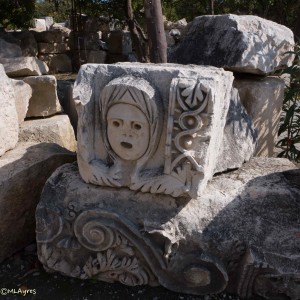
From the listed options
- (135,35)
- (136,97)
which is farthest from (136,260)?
(135,35)

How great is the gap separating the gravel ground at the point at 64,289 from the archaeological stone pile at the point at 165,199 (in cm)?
4

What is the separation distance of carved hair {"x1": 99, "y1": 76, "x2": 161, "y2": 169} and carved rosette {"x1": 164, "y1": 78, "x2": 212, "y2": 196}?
8 cm

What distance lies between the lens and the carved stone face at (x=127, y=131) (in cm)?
164

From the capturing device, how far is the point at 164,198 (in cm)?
177

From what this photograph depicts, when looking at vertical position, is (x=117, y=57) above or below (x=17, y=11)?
below

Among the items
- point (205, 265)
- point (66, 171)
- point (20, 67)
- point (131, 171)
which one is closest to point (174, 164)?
point (131, 171)

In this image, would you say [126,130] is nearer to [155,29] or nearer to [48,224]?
[48,224]

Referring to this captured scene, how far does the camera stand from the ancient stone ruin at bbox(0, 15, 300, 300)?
162 cm

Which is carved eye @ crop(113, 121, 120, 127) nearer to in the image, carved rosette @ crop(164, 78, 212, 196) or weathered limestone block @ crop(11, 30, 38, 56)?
carved rosette @ crop(164, 78, 212, 196)

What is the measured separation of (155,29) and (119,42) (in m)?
6.05

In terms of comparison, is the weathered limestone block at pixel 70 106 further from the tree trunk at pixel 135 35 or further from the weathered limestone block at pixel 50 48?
the weathered limestone block at pixel 50 48

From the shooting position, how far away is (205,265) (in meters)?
1.73

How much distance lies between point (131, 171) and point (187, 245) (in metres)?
0.46

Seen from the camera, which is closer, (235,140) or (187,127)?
(187,127)
